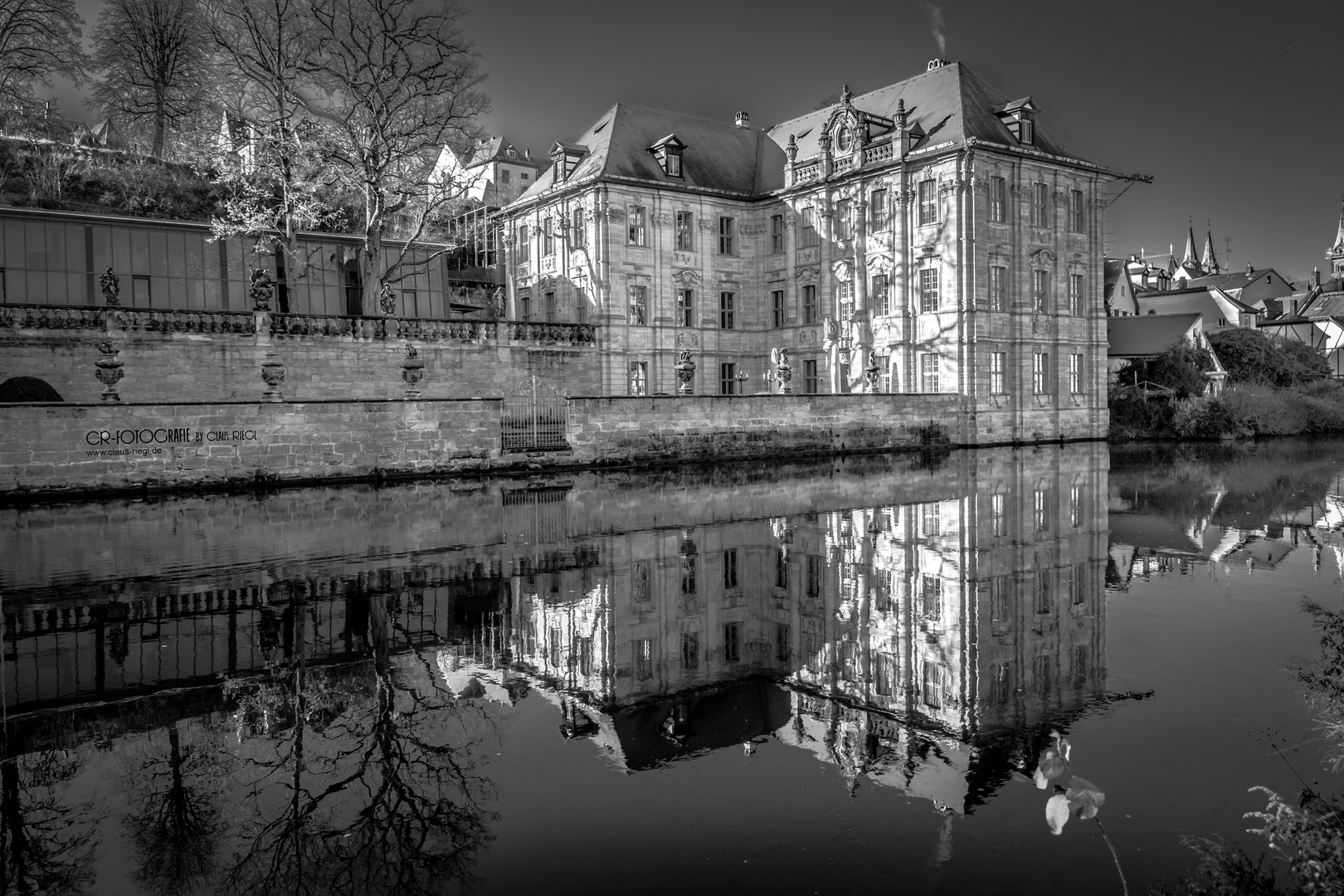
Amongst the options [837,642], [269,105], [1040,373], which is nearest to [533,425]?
[269,105]

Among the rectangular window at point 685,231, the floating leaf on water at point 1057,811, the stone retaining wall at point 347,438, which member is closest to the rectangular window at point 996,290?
the stone retaining wall at point 347,438

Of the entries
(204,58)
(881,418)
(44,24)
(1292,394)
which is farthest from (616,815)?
(1292,394)

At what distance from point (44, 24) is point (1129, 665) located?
140 ft

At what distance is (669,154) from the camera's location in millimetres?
45938

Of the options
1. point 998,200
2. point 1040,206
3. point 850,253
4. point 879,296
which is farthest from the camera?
point 850,253

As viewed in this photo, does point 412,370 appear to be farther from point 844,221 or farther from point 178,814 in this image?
point 178,814

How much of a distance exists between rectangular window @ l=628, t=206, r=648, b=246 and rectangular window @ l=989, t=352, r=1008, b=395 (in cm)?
1663

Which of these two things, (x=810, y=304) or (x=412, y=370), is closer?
(x=412, y=370)

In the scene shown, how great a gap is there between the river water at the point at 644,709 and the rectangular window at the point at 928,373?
2645cm

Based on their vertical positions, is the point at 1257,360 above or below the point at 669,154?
below

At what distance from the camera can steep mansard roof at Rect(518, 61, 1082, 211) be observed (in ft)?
135

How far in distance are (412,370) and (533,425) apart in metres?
8.81

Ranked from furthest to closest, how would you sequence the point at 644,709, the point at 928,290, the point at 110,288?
the point at 928,290 < the point at 110,288 < the point at 644,709

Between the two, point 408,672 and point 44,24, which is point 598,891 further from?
point 44,24
